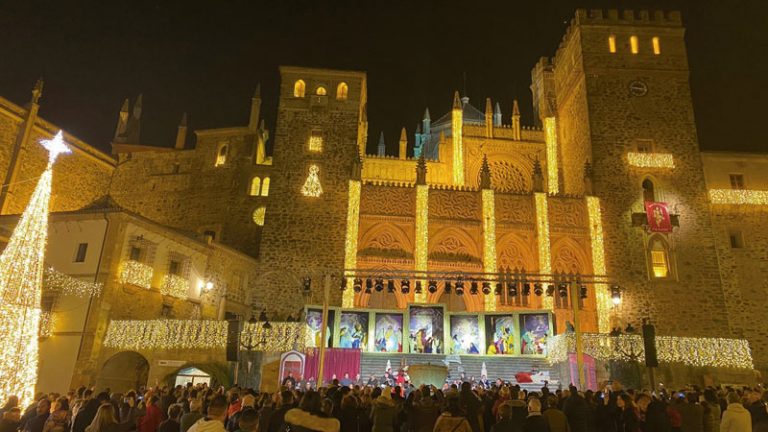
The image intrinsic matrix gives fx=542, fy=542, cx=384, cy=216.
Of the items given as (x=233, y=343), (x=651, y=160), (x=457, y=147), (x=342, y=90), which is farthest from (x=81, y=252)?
(x=651, y=160)

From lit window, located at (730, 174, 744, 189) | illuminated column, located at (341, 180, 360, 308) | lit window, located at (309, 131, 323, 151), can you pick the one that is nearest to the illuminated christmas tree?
illuminated column, located at (341, 180, 360, 308)

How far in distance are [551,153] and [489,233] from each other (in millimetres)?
10377

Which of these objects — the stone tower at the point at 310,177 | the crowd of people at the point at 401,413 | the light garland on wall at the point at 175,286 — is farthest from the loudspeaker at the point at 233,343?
the crowd of people at the point at 401,413

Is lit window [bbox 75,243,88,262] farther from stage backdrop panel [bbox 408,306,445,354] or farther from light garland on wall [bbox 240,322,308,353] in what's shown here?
stage backdrop panel [bbox 408,306,445,354]

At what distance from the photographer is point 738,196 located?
31.3m

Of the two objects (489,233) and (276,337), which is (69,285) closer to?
(276,337)

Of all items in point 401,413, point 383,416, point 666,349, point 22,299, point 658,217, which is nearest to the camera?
point 383,416

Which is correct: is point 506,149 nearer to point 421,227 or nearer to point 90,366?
point 421,227

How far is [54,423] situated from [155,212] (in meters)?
34.4

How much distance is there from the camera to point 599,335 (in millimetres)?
22938

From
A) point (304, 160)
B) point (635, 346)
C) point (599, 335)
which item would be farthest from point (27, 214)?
point (635, 346)

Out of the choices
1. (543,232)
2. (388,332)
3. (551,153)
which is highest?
(551,153)

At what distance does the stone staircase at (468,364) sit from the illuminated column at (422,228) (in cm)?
466

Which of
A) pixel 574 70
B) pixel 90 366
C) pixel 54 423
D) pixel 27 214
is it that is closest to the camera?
pixel 54 423
